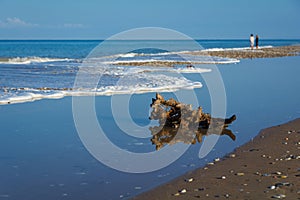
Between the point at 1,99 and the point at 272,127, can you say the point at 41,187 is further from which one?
the point at 1,99

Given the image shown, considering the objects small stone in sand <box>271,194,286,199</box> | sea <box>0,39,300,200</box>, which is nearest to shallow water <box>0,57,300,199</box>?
sea <box>0,39,300,200</box>

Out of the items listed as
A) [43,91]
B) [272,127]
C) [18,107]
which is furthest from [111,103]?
[272,127]

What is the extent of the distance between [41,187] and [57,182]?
0.84 ft

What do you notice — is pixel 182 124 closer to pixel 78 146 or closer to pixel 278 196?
pixel 78 146

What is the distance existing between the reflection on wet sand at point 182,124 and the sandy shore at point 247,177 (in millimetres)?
1250

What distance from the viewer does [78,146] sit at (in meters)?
7.79

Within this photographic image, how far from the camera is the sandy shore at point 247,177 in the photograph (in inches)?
209

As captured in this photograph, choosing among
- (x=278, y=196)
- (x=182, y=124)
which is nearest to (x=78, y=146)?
(x=182, y=124)

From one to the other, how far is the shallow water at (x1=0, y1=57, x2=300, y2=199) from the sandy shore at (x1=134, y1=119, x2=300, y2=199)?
282mm

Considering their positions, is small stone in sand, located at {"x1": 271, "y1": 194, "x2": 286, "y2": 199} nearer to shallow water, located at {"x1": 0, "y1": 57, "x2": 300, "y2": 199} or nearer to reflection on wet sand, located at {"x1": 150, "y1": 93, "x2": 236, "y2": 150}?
shallow water, located at {"x1": 0, "y1": 57, "x2": 300, "y2": 199}

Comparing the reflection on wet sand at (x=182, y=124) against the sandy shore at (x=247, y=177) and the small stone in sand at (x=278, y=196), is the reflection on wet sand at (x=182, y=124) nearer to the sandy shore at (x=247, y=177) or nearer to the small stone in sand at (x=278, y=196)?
the sandy shore at (x=247, y=177)

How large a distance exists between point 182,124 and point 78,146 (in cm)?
245

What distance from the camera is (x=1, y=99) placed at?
13016 mm

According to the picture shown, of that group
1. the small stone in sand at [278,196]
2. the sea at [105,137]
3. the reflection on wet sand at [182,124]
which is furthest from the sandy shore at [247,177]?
the reflection on wet sand at [182,124]
